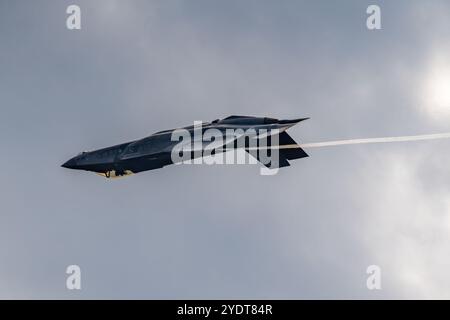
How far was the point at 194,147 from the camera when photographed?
9231 cm

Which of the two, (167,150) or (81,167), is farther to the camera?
(81,167)

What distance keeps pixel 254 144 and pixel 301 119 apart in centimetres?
987

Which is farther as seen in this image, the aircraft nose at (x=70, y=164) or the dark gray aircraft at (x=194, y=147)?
the aircraft nose at (x=70, y=164)

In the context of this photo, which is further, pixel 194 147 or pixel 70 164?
pixel 70 164

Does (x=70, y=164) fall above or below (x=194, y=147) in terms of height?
below

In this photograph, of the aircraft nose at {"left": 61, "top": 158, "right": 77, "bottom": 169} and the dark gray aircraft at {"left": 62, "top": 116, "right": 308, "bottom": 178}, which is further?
the aircraft nose at {"left": 61, "top": 158, "right": 77, "bottom": 169}

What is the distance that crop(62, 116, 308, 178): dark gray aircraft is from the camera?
92562 millimetres

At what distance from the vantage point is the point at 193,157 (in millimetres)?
92625

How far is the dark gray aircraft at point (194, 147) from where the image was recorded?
92.6m
